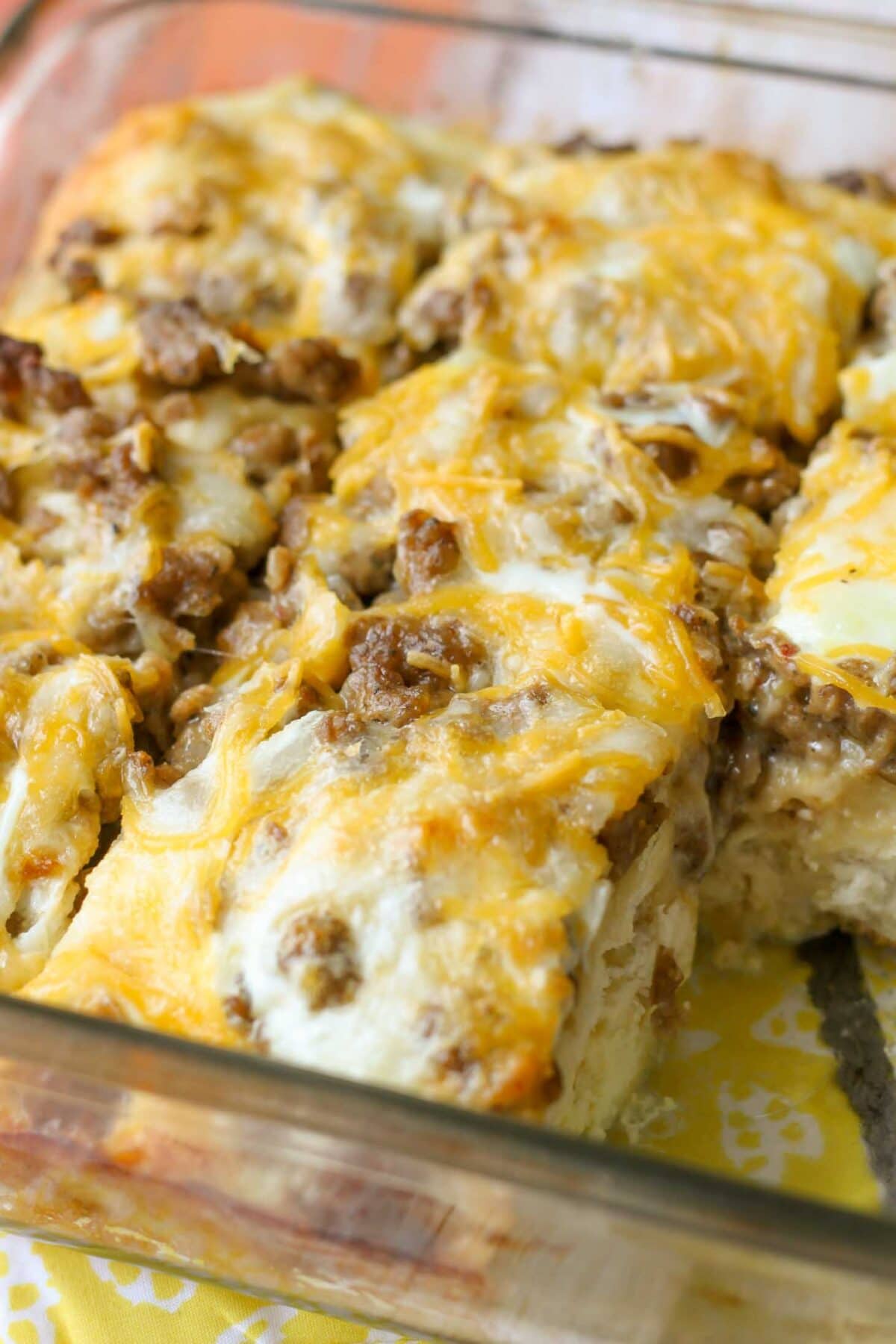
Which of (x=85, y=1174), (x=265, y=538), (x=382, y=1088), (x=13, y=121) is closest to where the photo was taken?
(x=382, y=1088)

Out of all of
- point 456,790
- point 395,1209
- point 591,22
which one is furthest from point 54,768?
point 591,22

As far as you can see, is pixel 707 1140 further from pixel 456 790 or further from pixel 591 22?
pixel 591 22

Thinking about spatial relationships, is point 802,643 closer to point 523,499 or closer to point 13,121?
point 523,499

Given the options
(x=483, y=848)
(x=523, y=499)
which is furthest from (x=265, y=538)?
(x=483, y=848)

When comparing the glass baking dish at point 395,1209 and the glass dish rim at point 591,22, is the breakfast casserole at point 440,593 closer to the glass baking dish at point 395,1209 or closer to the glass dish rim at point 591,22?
the glass baking dish at point 395,1209

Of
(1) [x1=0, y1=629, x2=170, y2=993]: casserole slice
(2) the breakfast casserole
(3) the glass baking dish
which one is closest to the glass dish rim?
(2) the breakfast casserole

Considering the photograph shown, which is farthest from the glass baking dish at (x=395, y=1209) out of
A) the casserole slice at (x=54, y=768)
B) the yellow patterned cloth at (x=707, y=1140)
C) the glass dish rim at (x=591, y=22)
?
the glass dish rim at (x=591, y=22)

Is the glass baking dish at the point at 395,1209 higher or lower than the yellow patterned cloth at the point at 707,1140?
higher
